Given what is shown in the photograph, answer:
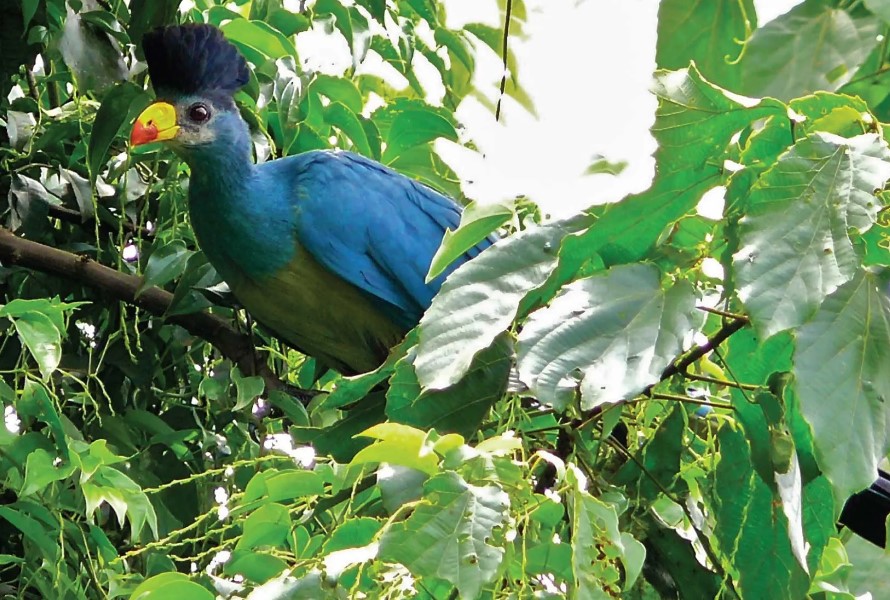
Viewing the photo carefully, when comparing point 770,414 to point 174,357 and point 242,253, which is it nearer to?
point 174,357

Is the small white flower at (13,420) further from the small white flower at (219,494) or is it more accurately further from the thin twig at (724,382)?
the thin twig at (724,382)

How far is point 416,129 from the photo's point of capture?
2.10m

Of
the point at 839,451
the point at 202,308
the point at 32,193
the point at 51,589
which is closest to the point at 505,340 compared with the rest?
the point at 839,451

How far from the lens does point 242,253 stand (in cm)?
260

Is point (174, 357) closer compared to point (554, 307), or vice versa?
point (554, 307)

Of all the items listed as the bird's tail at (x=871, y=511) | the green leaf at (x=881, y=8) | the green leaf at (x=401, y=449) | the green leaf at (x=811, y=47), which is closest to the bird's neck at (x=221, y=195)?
the bird's tail at (x=871, y=511)

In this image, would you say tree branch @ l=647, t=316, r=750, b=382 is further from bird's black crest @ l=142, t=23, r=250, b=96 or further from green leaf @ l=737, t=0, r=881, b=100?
bird's black crest @ l=142, t=23, r=250, b=96

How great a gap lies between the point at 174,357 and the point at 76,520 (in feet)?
1.66

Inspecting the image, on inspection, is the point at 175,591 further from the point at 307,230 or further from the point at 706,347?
the point at 307,230

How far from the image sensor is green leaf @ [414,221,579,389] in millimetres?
952

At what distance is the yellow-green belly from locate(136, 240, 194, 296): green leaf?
0.54 m

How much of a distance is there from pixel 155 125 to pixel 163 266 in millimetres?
473

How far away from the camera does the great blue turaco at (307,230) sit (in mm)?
2607

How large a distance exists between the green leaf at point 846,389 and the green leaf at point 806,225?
0.05 metres
